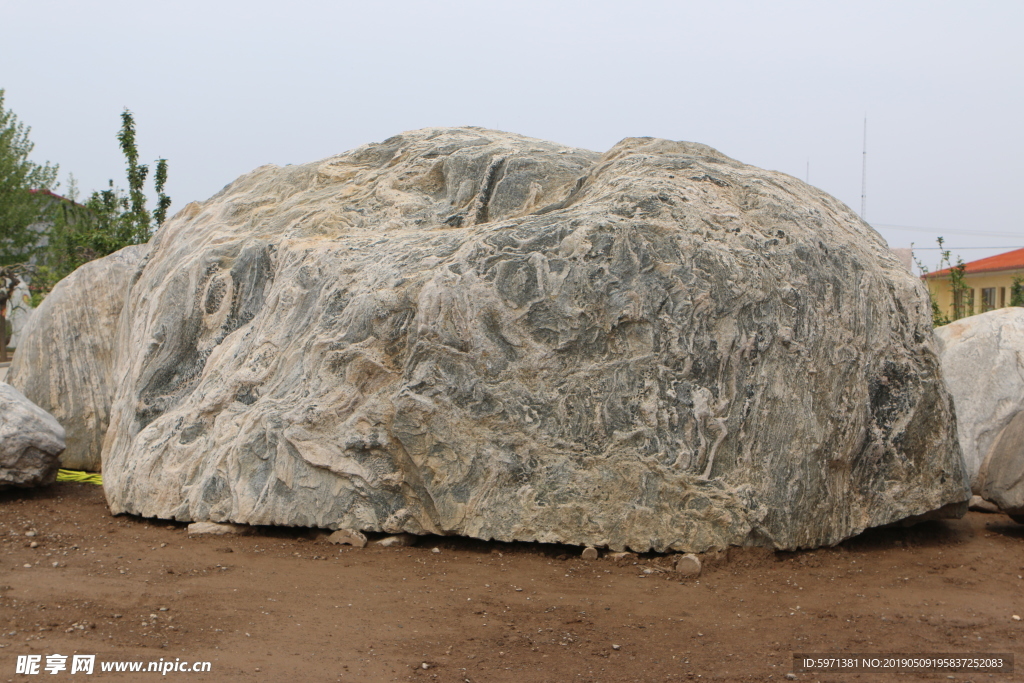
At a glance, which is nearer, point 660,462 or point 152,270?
point 660,462

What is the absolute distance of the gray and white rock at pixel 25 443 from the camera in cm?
609

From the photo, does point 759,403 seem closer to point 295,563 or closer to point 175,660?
point 295,563

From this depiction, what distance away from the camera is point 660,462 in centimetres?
471

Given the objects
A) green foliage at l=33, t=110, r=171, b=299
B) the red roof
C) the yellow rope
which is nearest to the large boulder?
the yellow rope

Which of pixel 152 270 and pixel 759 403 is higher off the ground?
pixel 152 270

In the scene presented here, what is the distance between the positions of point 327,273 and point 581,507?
220 cm

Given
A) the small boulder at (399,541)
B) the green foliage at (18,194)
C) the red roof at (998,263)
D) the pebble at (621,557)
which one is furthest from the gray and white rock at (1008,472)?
the green foliage at (18,194)

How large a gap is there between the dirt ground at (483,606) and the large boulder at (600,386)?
0.84ft

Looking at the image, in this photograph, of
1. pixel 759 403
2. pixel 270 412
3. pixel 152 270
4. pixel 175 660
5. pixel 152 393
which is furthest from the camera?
pixel 152 270

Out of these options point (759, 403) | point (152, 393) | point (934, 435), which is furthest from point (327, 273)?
point (934, 435)

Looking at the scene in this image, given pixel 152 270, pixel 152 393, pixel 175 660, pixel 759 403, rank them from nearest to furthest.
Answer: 1. pixel 175 660
2. pixel 759 403
3. pixel 152 393
4. pixel 152 270

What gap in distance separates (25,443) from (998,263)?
23.7 meters

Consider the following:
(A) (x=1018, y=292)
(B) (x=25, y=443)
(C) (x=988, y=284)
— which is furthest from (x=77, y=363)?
(C) (x=988, y=284)

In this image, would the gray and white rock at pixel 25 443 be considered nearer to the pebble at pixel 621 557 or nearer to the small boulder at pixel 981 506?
the pebble at pixel 621 557
